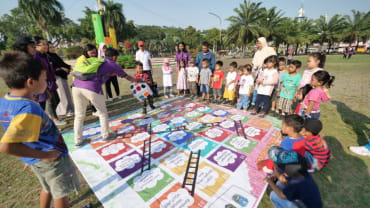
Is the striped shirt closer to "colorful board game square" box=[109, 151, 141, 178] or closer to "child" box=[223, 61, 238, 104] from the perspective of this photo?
"colorful board game square" box=[109, 151, 141, 178]

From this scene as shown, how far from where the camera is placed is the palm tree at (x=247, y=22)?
1177 inches

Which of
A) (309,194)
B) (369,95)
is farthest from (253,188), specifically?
(369,95)

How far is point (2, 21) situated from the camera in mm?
43625

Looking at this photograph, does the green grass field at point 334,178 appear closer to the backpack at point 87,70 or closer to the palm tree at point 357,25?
the backpack at point 87,70

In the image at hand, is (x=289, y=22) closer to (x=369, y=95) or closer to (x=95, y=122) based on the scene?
(x=369, y=95)

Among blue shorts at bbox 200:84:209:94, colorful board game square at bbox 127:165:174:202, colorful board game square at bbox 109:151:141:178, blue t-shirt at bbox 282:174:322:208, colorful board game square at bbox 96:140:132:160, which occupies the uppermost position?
blue shorts at bbox 200:84:209:94

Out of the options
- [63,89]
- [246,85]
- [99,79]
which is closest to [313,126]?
[246,85]

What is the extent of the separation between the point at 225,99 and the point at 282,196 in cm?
442

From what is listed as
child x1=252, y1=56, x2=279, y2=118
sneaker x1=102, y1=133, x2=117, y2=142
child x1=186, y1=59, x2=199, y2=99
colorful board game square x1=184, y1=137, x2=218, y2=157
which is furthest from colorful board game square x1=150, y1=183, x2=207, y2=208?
child x1=186, y1=59, x2=199, y2=99

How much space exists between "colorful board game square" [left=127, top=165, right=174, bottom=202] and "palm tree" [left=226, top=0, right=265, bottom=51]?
33.1 metres

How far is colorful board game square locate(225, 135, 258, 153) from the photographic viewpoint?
10.0 feet

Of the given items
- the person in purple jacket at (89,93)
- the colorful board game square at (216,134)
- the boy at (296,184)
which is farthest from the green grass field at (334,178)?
the colorful board game square at (216,134)

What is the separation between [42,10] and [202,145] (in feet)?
126

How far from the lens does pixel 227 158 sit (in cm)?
277
